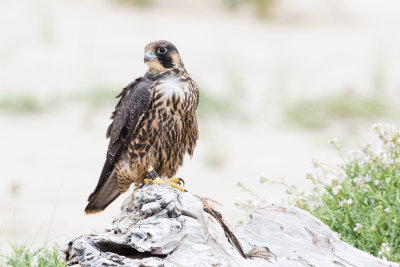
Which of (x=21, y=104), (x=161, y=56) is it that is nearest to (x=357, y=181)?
(x=161, y=56)

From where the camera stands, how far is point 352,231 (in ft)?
12.0

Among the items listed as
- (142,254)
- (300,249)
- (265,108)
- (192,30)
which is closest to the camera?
(142,254)

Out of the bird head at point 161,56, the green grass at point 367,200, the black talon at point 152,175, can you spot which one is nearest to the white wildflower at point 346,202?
the green grass at point 367,200

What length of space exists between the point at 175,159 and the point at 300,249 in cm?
79

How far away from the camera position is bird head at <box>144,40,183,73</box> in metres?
3.51

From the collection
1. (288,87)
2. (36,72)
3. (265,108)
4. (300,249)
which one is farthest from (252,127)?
(300,249)

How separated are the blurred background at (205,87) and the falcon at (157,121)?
141 centimetres

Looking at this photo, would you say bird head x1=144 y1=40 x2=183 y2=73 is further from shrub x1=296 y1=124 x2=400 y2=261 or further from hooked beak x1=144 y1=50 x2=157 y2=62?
shrub x1=296 y1=124 x2=400 y2=261

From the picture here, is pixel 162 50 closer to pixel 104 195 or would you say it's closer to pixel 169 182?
pixel 169 182

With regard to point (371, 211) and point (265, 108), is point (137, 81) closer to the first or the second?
point (371, 211)

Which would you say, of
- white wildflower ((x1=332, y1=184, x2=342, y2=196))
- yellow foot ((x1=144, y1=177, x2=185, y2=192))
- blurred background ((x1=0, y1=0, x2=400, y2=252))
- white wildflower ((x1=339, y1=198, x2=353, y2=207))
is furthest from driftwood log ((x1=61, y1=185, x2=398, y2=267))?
blurred background ((x1=0, y1=0, x2=400, y2=252))

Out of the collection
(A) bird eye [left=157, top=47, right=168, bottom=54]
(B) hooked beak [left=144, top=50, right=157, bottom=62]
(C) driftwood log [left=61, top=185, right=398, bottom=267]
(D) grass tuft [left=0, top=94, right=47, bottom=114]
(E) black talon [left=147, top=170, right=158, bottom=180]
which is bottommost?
(D) grass tuft [left=0, top=94, right=47, bottom=114]

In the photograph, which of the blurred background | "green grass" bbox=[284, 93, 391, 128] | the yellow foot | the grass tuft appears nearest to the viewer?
the yellow foot

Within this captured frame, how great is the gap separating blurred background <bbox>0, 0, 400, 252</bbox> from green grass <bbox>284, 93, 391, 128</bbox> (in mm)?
15
